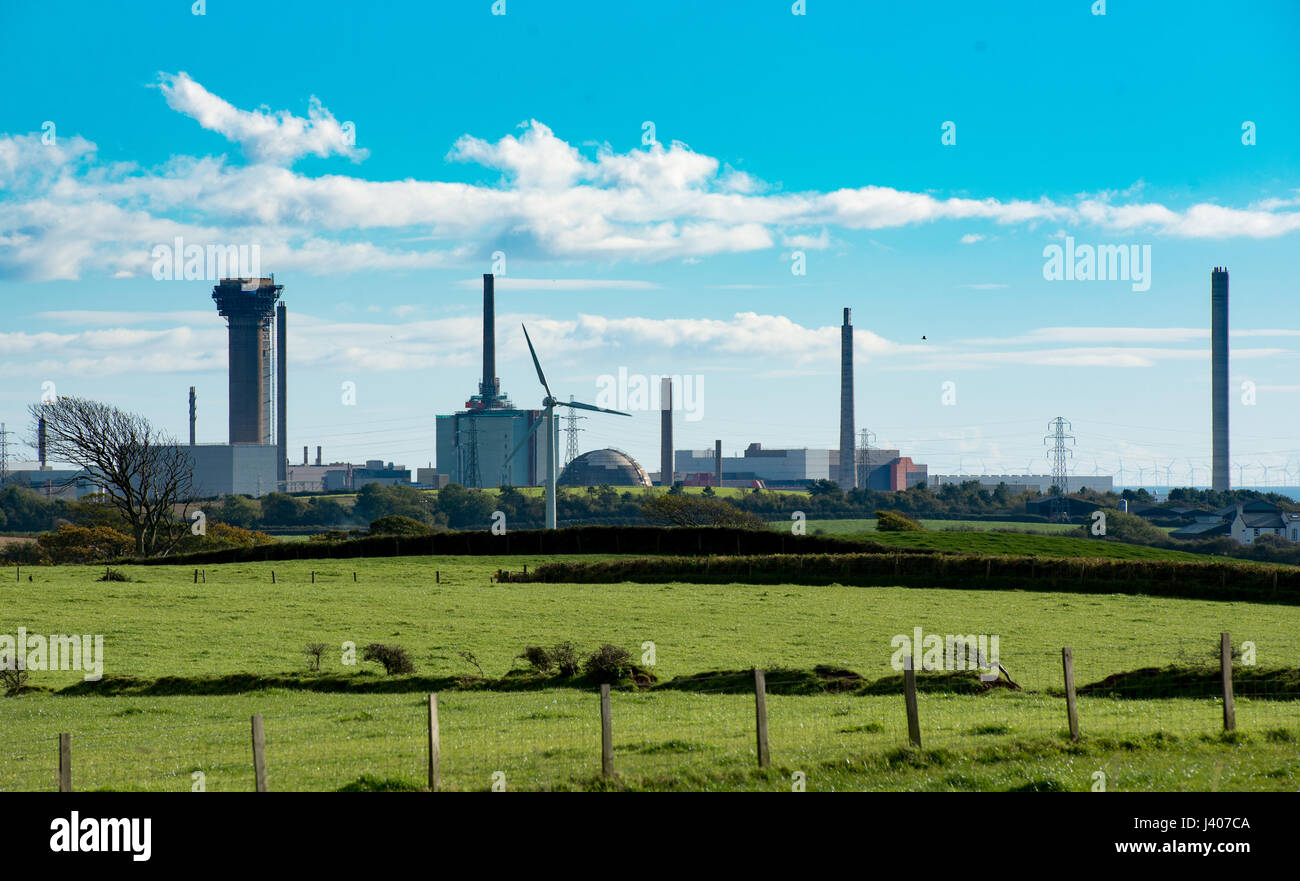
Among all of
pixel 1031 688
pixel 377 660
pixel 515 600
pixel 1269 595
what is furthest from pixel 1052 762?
pixel 1269 595

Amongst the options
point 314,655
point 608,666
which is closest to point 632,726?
point 608,666

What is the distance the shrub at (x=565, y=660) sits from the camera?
36281mm

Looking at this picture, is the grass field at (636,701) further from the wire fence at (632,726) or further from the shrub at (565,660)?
the shrub at (565,660)

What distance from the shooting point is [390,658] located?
125 feet

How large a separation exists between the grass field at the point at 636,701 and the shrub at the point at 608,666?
65.3 inches

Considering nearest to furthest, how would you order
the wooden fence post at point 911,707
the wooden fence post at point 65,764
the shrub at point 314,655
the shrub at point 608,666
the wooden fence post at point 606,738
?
the wooden fence post at point 65,764, the wooden fence post at point 606,738, the wooden fence post at point 911,707, the shrub at point 608,666, the shrub at point 314,655

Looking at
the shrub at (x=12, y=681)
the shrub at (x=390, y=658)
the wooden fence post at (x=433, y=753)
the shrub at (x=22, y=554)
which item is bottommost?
the shrub at (x=22, y=554)

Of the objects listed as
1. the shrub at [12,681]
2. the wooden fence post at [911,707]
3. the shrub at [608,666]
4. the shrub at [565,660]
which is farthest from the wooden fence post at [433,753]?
the shrub at [12,681]

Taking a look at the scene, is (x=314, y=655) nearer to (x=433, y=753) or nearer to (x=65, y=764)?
(x=433, y=753)

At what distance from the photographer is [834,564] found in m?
73.6
